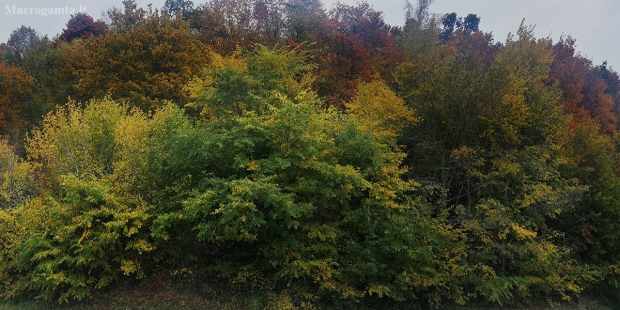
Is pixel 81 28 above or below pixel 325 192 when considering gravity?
above

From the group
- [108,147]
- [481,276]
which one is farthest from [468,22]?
[108,147]

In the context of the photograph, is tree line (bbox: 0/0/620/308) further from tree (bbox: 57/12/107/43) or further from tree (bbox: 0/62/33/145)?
tree (bbox: 57/12/107/43)

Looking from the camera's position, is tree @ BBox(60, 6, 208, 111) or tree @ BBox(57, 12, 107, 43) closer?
tree @ BBox(60, 6, 208, 111)

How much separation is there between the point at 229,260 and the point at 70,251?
5008 mm

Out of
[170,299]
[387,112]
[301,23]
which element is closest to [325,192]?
[387,112]

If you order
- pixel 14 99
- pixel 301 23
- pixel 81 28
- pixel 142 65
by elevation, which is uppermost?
pixel 81 28

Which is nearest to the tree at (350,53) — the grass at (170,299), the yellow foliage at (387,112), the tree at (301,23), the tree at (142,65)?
the tree at (301,23)

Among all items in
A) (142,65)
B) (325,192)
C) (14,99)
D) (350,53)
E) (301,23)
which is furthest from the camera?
(301,23)

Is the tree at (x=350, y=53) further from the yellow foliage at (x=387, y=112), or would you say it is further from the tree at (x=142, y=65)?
the tree at (x=142, y=65)

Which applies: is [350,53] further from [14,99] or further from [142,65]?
[14,99]

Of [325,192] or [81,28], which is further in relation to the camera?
[81,28]

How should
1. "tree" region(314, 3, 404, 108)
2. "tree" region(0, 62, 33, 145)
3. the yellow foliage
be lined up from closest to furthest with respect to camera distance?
1. the yellow foliage
2. "tree" region(314, 3, 404, 108)
3. "tree" region(0, 62, 33, 145)

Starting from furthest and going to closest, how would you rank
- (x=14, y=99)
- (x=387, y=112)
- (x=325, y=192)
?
(x=14, y=99) < (x=387, y=112) < (x=325, y=192)

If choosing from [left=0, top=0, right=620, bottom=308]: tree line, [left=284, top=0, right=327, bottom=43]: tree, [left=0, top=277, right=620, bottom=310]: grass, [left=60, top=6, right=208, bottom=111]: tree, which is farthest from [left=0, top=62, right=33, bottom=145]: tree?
[left=284, top=0, right=327, bottom=43]: tree
